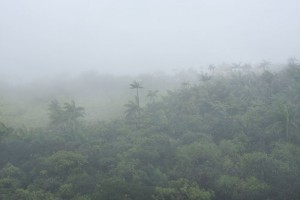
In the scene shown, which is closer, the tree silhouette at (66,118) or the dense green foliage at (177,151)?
the dense green foliage at (177,151)

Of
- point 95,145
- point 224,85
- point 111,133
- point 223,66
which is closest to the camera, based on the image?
point 95,145

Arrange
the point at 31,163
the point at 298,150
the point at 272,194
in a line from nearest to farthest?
1. the point at 272,194
2. the point at 298,150
3. the point at 31,163

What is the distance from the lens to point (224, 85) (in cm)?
8388

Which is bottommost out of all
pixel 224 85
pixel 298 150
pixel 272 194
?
pixel 272 194

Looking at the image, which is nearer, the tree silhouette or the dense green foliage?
the dense green foliage

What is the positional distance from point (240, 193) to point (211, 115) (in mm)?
30666

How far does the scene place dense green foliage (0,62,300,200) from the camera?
139ft

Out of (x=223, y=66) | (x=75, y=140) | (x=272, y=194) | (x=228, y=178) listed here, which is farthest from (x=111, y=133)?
(x=223, y=66)

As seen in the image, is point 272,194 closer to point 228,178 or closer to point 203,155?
point 228,178

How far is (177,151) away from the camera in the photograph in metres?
54.5

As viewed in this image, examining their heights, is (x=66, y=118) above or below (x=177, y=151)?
above

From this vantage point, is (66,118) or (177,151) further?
(66,118)

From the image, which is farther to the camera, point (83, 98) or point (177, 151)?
point (83, 98)

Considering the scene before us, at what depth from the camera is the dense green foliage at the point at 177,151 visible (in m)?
42.4
